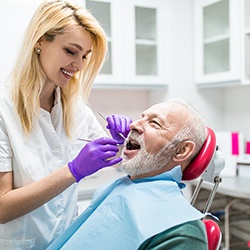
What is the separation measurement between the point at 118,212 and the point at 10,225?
0.42m

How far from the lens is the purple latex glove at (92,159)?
4.06 ft

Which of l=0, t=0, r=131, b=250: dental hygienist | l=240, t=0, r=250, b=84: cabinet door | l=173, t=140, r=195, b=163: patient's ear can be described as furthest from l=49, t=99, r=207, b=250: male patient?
l=240, t=0, r=250, b=84: cabinet door

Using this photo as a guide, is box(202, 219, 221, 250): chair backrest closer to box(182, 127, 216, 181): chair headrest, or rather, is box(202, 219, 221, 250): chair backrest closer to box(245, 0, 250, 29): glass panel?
box(182, 127, 216, 181): chair headrest

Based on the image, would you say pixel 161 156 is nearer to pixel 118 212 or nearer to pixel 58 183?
pixel 118 212

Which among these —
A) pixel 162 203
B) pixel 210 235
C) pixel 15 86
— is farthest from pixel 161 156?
pixel 15 86

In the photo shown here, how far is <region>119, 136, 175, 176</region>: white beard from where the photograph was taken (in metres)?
1.30

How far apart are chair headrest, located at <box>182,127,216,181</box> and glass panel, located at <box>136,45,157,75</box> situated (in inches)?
65.9

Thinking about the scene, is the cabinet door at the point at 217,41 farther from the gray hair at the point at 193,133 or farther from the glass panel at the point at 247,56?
the gray hair at the point at 193,133

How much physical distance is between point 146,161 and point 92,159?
0.20 metres

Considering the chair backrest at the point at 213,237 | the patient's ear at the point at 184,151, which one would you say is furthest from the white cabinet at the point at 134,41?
the chair backrest at the point at 213,237

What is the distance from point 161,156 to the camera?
1.31 meters

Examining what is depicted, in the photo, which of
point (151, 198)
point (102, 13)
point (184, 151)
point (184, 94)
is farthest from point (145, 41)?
point (151, 198)

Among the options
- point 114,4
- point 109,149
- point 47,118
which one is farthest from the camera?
point 114,4

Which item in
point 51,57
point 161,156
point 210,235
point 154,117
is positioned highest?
point 51,57
